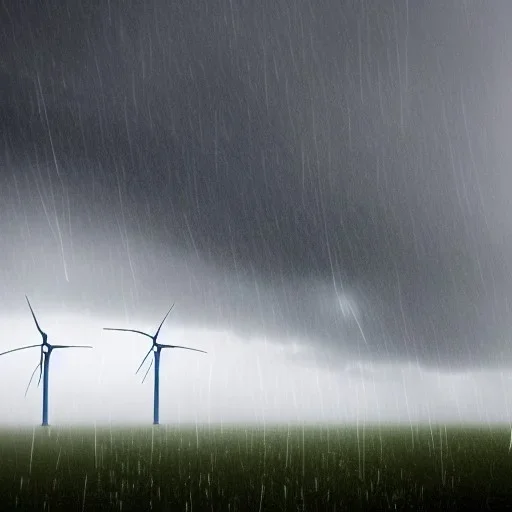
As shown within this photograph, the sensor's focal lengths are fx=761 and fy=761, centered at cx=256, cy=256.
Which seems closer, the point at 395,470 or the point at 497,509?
the point at 497,509

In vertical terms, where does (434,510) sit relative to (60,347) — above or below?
below

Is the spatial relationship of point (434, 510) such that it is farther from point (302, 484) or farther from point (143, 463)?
point (143, 463)

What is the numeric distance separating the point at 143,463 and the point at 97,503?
138ft

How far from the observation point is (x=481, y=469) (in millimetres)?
80625

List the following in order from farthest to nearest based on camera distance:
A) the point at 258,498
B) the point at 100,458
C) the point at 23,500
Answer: the point at 100,458, the point at 258,498, the point at 23,500

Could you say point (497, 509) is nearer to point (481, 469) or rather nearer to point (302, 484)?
point (302, 484)

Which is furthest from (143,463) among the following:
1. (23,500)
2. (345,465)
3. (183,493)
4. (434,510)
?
(434,510)

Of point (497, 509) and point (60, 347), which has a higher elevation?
point (60, 347)

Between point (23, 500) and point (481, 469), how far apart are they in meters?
50.2

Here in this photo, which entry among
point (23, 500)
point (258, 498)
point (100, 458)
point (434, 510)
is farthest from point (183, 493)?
point (100, 458)

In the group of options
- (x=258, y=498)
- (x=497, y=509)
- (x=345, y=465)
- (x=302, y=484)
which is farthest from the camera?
(x=345, y=465)

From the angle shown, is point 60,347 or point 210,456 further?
point 60,347

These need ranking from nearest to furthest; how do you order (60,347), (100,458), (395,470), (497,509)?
(497,509), (395,470), (100,458), (60,347)

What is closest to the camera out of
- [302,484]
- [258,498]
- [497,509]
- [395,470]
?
[497,509]
